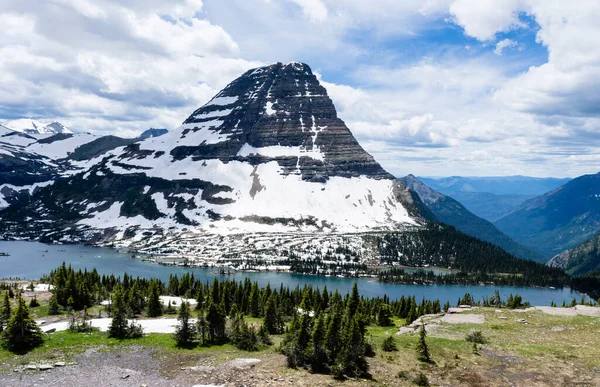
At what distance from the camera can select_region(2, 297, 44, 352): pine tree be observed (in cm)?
4866

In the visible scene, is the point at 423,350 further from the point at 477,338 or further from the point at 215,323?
the point at 215,323

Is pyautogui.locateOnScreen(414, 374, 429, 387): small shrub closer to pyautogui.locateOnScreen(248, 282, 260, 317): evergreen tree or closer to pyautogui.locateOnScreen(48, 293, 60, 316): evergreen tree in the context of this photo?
pyautogui.locateOnScreen(248, 282, 260, 317): evergreen tree

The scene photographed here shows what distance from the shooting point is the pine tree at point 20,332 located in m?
48.7

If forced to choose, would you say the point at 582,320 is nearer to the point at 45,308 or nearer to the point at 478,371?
the point at 478,371

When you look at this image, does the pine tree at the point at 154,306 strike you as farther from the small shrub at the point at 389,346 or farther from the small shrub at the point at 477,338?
the small shrub at the point at 477,338

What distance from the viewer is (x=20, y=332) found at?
162 feet

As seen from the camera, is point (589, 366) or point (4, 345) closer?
point (589, 366)

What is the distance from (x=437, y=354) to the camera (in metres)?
49.2

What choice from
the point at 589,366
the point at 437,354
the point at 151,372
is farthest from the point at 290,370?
the point at 589,366

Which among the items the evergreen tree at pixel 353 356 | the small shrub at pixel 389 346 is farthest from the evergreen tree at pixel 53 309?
the small shrub at pixel 389 346

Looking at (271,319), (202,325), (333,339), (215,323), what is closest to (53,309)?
(202,325)

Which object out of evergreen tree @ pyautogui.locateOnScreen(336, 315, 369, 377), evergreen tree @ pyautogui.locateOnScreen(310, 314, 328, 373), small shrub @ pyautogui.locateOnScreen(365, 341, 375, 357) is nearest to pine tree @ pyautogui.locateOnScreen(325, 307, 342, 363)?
evergreen tree @ pyautogui.locateOnScreen(310, 314, 328, 373)

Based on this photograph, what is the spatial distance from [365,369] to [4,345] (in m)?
42.7

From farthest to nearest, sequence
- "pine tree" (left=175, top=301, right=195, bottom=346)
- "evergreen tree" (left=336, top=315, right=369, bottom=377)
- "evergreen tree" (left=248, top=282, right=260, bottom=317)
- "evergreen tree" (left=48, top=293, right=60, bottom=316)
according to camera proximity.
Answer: "evergreen tree" (left=248, top=282, right=260, bottom=317), "evergreen tree" (left=48, top=293, right=60, bottom=316), "pine tree" (left=175, top=301, right=195, bottom=346), "evergreen tree" (left=336, top=315, right=369, bottom=377)
